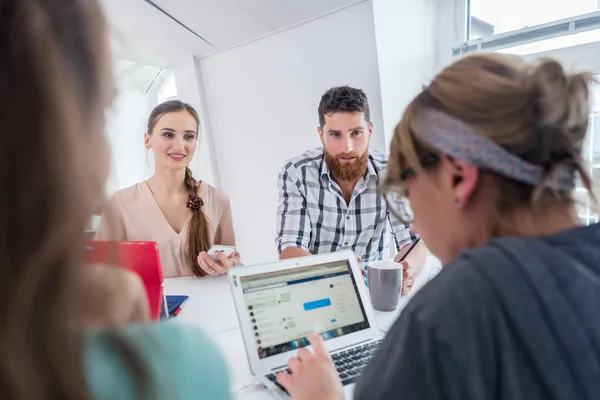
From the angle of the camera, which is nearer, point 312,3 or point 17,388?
point 17,388

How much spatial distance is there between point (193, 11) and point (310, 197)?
117cm

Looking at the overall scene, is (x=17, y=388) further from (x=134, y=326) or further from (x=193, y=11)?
(x=193, y=11)

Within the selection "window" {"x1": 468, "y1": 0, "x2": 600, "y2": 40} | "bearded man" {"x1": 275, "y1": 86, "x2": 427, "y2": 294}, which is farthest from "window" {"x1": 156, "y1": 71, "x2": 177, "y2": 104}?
"window" {"x1": 468, "y1": 0, "x2": 600, "y2": 40}

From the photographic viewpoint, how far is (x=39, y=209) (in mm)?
266

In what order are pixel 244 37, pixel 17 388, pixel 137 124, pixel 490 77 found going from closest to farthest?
pixel 17 388 < pixel 490 77 < pixel 244 37 < pixel 137 124

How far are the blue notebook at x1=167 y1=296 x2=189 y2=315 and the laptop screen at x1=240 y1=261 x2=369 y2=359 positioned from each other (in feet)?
1.21

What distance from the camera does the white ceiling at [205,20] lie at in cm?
183

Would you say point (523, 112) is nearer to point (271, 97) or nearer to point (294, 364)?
point (294, 364)

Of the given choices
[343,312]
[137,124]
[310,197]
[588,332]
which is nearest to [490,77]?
[588,332]

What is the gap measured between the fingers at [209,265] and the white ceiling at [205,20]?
1176 mm

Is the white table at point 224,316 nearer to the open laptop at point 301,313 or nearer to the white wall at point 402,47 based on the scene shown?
the open laptop at point 301,313

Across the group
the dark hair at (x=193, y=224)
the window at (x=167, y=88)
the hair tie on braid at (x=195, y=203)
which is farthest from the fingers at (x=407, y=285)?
the window at (x=167, y=88)

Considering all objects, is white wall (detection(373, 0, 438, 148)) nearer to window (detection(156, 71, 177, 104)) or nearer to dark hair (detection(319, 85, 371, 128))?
dark hair (detection(319, 85, 371, 128))

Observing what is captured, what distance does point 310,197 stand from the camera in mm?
1627
